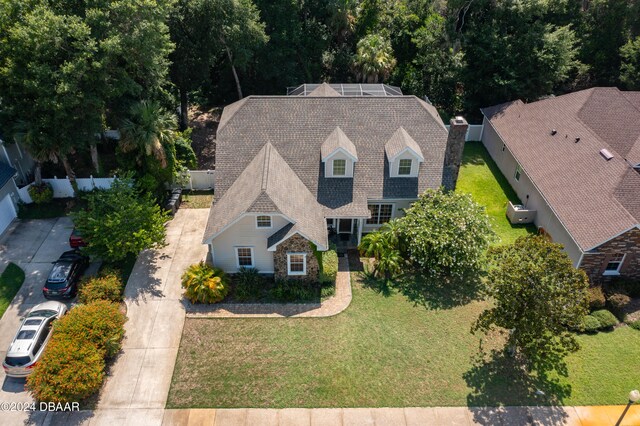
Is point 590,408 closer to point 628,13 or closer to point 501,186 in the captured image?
point 501,186

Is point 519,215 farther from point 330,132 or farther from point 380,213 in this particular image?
point 330,132

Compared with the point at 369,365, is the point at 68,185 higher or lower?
higher

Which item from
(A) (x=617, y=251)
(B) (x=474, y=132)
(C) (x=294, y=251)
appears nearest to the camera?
(C) (x=294, y=251)

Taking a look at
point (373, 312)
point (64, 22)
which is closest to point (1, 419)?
point (373, 312)

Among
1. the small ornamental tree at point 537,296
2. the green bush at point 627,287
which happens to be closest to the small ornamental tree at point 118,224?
the small ornamental tree at point 537,296

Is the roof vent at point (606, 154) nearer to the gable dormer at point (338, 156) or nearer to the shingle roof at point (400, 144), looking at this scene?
the shingle roof at point (400, 144)

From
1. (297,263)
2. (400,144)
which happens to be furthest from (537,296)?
(400,144)
